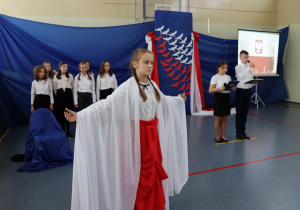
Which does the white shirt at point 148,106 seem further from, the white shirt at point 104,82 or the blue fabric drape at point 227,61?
the blue fabric drape at point 227,61

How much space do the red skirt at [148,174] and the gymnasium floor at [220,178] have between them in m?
0.54

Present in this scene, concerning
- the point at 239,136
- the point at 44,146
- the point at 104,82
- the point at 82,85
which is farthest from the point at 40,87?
the point at 239,136

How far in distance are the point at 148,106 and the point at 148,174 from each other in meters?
0.52

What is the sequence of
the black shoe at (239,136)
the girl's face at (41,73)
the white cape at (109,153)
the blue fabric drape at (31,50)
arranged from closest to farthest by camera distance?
the white cape at (109,153)
the girl's face at (41,73)
the black shoe at (239,136)
the blue fabric drape at (31,50)

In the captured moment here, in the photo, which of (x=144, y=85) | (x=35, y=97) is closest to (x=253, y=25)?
(x=35, y=97)

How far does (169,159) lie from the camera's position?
7.68ft

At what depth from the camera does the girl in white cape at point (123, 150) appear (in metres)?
1.95

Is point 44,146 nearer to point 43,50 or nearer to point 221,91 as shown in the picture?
point 221,91

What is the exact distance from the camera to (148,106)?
2043 mm

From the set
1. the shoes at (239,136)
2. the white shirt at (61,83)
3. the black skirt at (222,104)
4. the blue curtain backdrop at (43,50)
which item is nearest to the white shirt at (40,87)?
the white shirt at (61,83)

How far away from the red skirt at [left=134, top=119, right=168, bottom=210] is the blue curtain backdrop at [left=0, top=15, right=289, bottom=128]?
4.55m

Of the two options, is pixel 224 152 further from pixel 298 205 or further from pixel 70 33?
pixel 70 33

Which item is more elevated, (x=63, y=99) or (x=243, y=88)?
(x=243, y=88)

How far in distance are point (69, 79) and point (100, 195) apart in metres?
3.35
